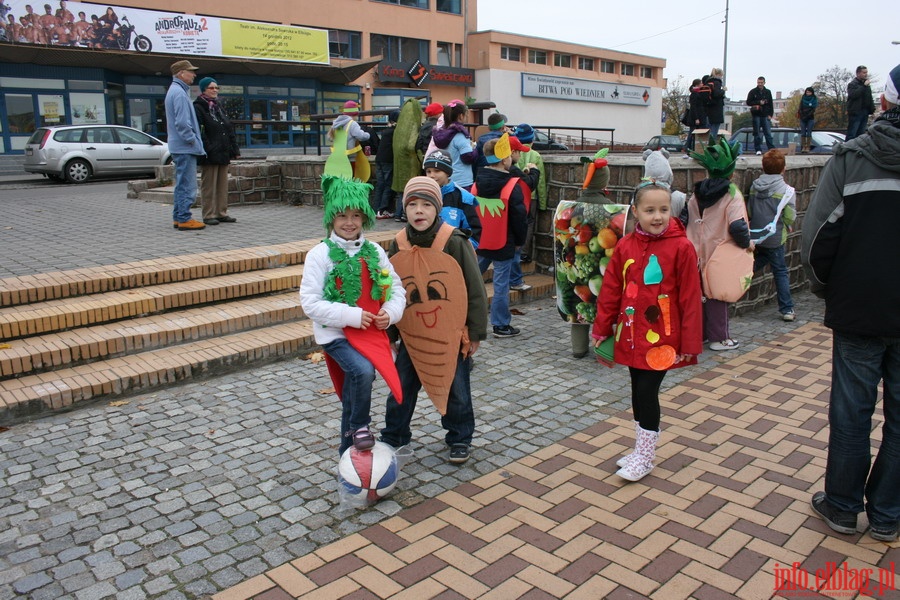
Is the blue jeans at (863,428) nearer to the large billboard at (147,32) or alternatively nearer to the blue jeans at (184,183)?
the blue jeans at (184,183)

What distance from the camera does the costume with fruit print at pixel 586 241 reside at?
18.2 feet

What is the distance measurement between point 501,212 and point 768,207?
2.80 meters

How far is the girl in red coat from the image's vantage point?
3.77 metres

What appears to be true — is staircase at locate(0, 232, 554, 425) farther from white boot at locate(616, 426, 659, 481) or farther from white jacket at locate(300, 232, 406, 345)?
white boot at locate(616, 426, 659, 481)

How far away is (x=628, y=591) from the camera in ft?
9.66

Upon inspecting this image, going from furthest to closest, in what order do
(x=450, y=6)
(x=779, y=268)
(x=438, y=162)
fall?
1. (x=450, y=6)
2. (x=779, y=268)
3. (x=438, y=162)

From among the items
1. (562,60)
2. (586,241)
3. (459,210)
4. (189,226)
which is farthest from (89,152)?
(562,60)

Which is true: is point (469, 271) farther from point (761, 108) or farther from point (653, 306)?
point (761, 108)

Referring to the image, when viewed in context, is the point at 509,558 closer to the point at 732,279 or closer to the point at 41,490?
the point at 41,490

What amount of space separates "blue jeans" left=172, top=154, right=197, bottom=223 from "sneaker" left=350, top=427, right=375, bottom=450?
598 centimetres

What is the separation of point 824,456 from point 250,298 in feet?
15.8

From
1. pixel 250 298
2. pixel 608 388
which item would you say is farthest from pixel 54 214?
pixel 608 388

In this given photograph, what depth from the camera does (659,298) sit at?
3805 mm

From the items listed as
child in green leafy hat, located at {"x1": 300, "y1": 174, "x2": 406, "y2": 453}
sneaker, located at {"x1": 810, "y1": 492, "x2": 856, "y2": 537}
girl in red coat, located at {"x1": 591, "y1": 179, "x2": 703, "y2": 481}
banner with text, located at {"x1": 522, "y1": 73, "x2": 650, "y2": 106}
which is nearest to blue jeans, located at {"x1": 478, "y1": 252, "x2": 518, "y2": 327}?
girl in red coat, located at {"x1": 591, "y1": 179, "x2": 703, "y2": 481}
